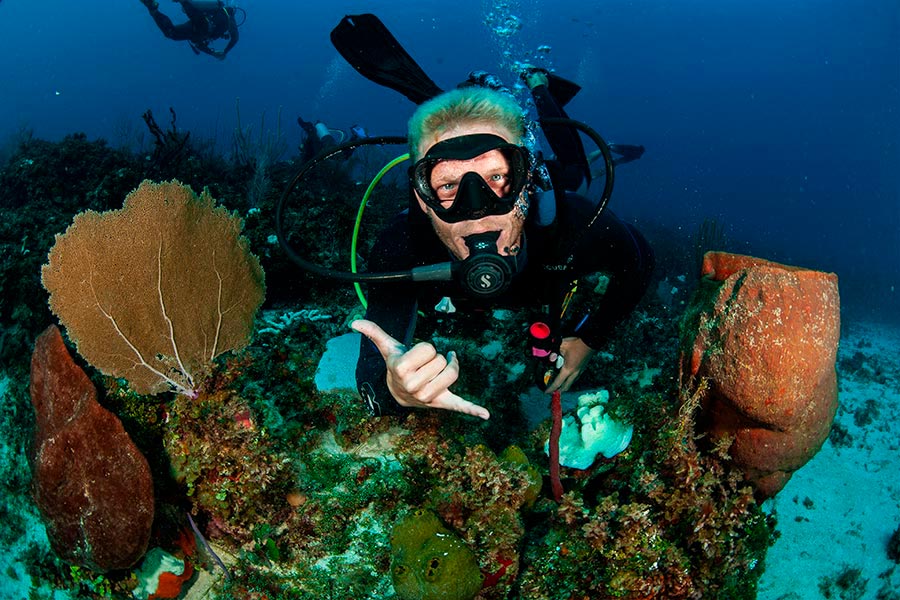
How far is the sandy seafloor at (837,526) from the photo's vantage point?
386 centimetres

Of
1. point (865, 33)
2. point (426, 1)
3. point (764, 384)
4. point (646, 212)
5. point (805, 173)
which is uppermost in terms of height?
point (764, 384)

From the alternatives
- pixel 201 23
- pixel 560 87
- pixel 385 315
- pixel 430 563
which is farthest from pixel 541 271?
pixel 201 23

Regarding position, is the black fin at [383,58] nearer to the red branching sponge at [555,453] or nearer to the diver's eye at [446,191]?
the diver's eye at [446,191]

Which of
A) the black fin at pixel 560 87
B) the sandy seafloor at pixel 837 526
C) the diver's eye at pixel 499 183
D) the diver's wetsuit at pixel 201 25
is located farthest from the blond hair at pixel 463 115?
the diver's wetsuit at pixel 201 25

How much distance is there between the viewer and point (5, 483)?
15.3 ft

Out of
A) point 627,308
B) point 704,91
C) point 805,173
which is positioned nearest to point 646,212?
point 627,308

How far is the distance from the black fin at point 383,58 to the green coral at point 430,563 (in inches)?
155

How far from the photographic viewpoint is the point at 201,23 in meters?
18.9

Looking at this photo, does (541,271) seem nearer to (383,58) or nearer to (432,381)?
(432,381)

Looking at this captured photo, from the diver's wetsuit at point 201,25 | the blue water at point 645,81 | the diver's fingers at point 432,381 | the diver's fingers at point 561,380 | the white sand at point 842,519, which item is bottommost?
the blue water at point 645,81

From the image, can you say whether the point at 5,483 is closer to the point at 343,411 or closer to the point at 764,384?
the point at 343,411

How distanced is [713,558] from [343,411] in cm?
284

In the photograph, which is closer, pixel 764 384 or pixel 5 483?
pixel 764 384

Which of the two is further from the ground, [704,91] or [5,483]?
[5,483]
